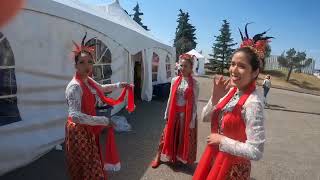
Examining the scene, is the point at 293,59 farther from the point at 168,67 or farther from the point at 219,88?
the point at 219,88

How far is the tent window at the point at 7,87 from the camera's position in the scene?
198 inches

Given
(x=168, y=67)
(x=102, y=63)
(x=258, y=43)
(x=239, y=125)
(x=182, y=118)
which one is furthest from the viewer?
(x=168, y=67)

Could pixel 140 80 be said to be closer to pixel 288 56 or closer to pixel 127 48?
pixel 127 48

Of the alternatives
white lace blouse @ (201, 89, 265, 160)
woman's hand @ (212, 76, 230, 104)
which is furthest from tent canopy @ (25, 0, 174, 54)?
white lace blouse @ (201, 89, 265, 160)

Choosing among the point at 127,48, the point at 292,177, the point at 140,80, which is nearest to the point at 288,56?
the point at 140,80

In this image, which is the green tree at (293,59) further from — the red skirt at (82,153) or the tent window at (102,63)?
the red skirt at (82,153)

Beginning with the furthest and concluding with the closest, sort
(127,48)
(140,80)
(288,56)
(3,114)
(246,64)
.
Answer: (288,56), (140,80), (127,48), (3,114), (246,64)

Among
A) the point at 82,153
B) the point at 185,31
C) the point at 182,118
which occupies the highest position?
the point at 185,31

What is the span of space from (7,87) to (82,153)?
2.43m

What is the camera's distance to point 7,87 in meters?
5.20

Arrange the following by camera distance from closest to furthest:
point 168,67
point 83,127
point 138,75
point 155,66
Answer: point 83,127 → point 138,75 → point 155,66 → point 168,67

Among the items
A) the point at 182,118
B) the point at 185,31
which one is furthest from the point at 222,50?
the point at 182,118

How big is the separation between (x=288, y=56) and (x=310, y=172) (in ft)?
141

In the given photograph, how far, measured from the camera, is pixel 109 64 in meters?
9.27
